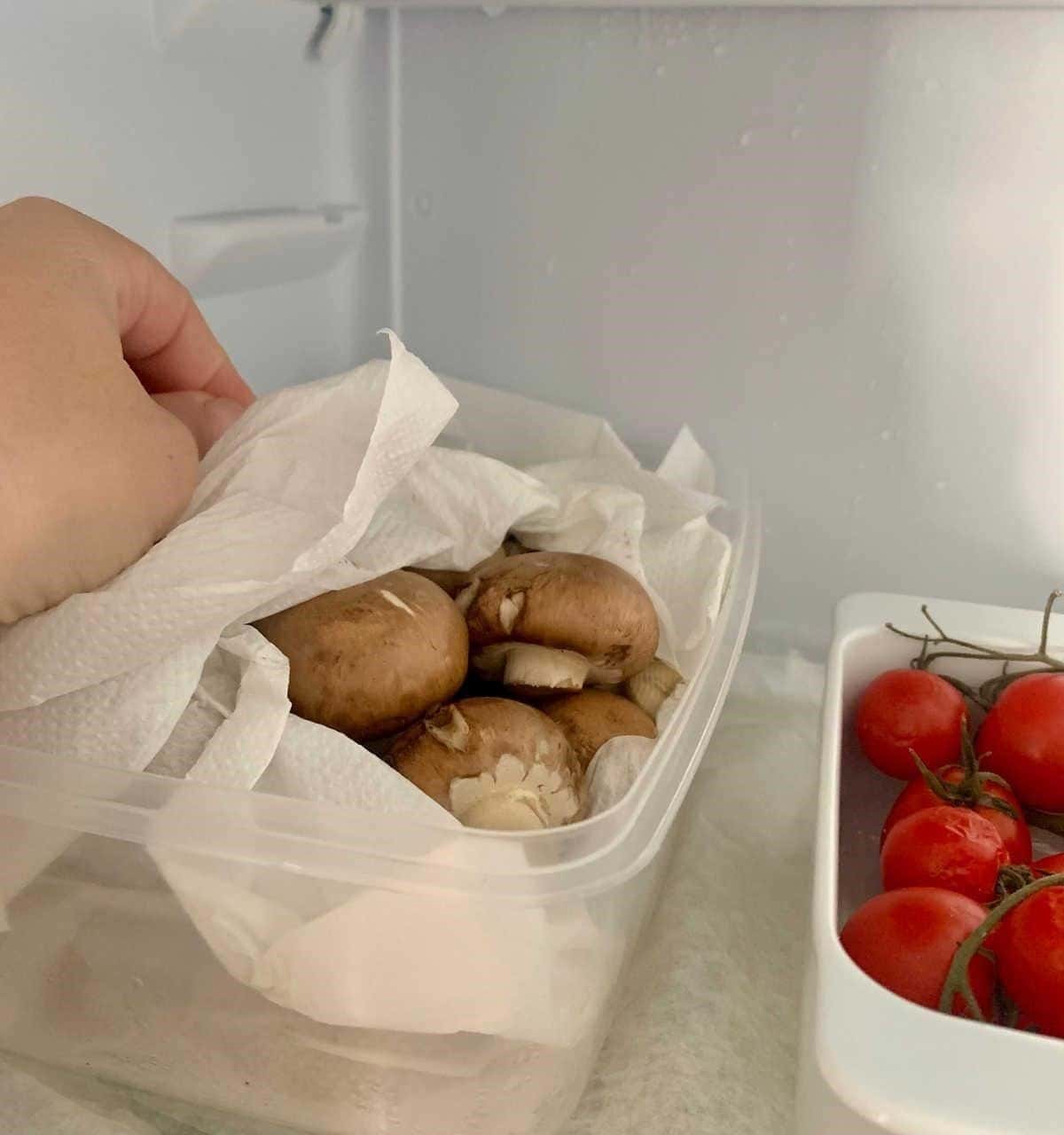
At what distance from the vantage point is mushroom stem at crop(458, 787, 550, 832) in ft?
1.60

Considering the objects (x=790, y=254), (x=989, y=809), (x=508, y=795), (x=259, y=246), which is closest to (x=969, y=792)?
(x=989, y=809)

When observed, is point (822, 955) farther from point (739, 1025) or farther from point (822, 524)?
point (822, 524)

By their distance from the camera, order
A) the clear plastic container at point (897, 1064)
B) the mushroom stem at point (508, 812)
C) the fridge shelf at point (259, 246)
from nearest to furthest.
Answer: the clear plastic container at point (897, 1064) → the mushroom stem at point (508, 812) → the fridge shelf at point (259, 246)

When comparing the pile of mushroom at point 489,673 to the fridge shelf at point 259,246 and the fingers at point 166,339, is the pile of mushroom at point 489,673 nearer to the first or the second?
the fingers at point 166,339

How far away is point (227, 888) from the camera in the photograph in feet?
1.39

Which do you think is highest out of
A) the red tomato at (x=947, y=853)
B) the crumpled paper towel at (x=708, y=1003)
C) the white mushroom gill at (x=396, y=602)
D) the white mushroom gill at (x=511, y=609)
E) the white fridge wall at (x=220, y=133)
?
the white fridge wall at (x=220, y=133)

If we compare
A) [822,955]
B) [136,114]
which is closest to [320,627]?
[822,955]

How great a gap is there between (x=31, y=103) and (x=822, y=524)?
23.4 inches

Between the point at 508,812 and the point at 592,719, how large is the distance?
0.09m

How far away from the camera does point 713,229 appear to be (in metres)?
0.84

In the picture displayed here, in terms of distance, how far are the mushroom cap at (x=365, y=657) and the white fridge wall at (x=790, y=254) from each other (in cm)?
42

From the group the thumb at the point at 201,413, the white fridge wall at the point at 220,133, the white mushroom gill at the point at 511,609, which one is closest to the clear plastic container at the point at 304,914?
the white mushroom gill at the point at 511,609

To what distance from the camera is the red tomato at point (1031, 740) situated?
60 cm

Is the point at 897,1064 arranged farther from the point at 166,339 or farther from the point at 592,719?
the point at 166,339
